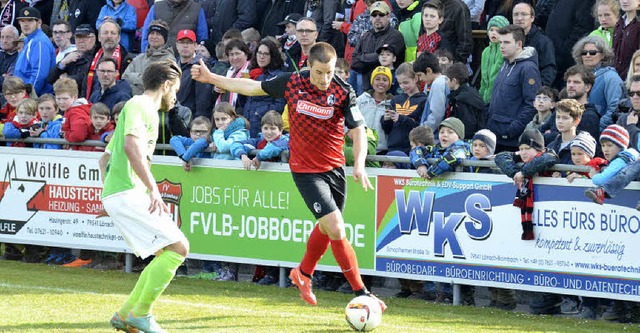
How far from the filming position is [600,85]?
13.3 metres

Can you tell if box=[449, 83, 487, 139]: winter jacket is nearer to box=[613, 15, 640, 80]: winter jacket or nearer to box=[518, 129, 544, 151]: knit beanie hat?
box=[613, 15, 640, 80]: winter jacket

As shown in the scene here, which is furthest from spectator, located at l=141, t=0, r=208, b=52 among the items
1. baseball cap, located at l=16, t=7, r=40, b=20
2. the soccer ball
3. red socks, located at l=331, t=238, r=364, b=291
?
the soccer ball

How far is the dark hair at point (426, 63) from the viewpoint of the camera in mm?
14547

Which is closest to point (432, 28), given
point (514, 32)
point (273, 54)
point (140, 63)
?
point (514, 32)

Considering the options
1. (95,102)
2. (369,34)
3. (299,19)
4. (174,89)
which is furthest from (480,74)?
(174,89)

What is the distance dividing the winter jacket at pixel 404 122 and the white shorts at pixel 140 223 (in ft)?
17.4

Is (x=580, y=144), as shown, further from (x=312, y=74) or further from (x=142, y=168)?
(x=142, y=168)

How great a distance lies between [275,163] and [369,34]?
328 cm

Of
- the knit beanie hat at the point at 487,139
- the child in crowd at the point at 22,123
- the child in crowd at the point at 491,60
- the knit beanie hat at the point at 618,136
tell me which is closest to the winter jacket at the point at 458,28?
the child in crowd at the point at 491,60

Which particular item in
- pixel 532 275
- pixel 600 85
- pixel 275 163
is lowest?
pixel 532 275

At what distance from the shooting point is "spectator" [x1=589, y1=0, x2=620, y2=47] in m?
14.2

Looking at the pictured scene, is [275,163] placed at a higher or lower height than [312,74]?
lower

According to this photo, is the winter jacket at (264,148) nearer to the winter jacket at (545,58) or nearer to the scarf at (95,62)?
the winter jacket at (545,58)

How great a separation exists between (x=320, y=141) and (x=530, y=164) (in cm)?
224
